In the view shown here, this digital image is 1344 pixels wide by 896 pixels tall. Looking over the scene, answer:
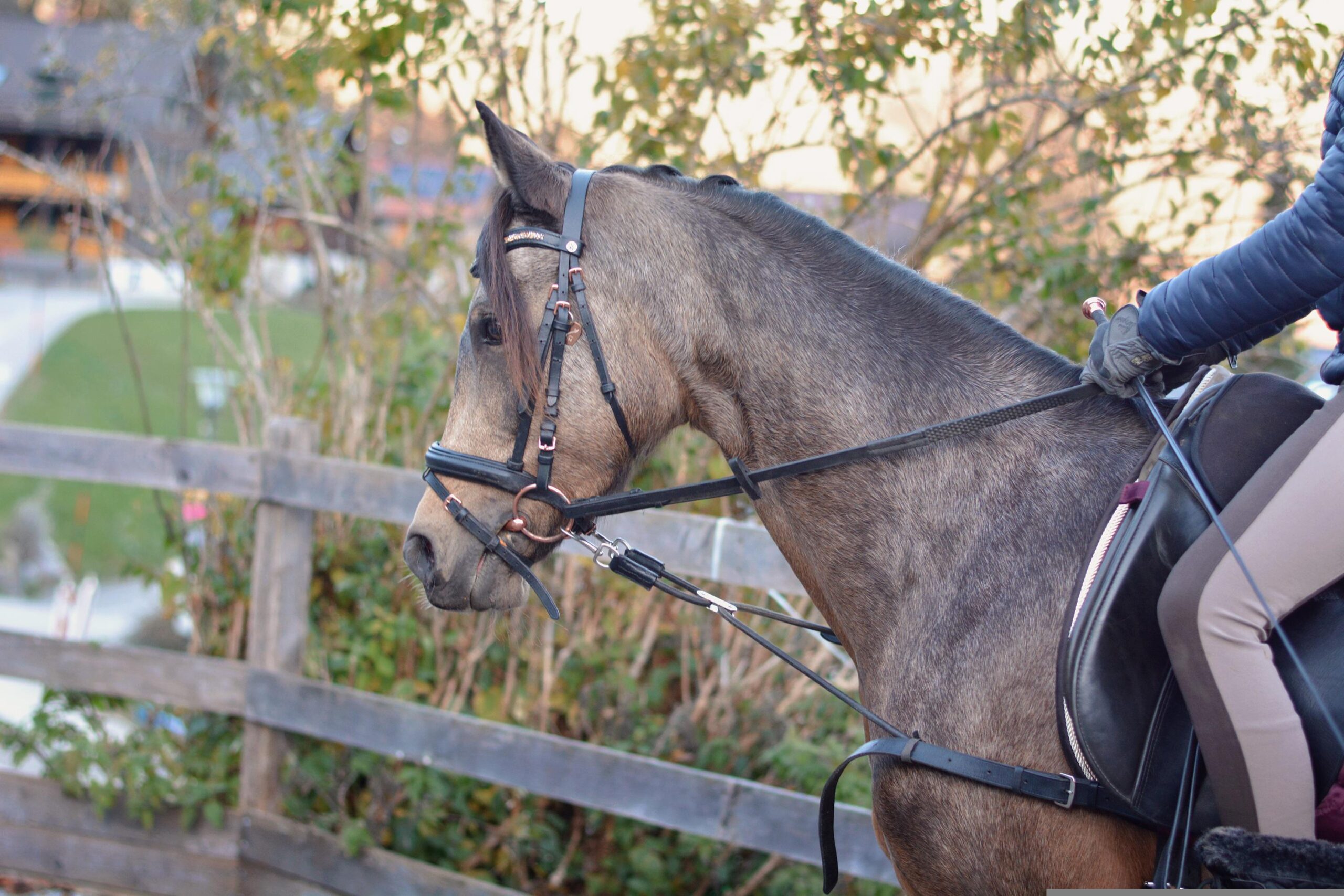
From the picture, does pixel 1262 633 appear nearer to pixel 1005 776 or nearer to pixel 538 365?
pixel 1005 776

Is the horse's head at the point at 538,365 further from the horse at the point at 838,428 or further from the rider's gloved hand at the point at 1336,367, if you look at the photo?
the rider's gloved hand at the point at 1336,367

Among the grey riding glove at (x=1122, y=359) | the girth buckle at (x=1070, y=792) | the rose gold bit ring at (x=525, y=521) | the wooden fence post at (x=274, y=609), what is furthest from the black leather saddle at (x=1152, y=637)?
the wooden fence post at (x=274, y=609)

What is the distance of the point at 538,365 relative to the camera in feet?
6.32

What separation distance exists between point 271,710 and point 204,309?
2170mm

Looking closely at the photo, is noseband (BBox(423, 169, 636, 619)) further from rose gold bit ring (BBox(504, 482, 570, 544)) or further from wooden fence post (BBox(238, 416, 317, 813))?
wooden fence post (BBox(238, 416, 317, 813))

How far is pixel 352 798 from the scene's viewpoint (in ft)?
13.7

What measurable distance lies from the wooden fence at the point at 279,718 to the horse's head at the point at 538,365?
1.23 meters

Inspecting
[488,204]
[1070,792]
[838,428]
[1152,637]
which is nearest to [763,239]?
[838,428]

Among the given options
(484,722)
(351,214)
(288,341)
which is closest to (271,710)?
(484,722)

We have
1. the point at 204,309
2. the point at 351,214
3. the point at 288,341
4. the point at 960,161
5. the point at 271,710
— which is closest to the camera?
the point at 271,710

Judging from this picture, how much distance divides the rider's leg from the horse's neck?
249mm

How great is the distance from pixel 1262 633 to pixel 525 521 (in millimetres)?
1339

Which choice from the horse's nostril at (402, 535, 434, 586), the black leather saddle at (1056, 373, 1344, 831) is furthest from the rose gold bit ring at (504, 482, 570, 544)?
the black leather saddle at (1056, 373, 1344, 831)

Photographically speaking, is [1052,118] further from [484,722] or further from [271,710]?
[271,710]
